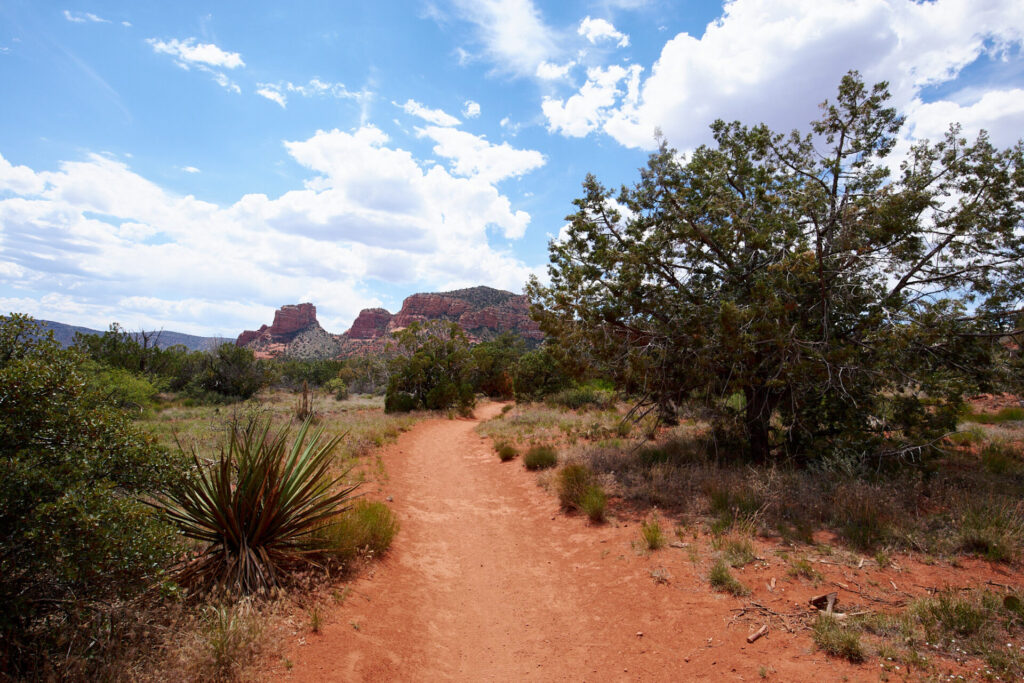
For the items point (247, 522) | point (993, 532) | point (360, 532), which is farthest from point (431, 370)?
point (993, 532)

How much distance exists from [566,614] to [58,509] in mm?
4607

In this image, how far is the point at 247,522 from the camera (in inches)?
193

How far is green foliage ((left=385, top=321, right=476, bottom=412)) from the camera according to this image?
22828mm

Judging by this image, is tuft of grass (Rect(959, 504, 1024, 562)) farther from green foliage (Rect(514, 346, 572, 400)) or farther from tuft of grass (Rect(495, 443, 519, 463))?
green foliage (Rect(514, 346, 572, 400))

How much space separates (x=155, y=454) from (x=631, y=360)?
7.22 meters

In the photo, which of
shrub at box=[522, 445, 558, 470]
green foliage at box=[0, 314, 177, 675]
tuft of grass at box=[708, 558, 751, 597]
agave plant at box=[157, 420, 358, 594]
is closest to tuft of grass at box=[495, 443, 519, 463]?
shrub at box=[522, 445, 558, 470]

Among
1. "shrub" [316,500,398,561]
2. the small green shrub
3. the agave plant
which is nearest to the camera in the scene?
the agave plant

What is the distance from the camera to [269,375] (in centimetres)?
3434

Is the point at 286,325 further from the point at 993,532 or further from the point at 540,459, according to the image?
the point at 993,532

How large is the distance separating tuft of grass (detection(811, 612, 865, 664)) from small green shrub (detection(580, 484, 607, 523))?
3.59m

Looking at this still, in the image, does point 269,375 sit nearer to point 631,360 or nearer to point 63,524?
point 631,360

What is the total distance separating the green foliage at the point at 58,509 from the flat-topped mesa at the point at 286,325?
12789 centimetres

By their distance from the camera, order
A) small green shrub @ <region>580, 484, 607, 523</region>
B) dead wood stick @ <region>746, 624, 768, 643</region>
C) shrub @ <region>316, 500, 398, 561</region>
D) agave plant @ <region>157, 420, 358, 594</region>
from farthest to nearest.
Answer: small green shrub @ <region>580, 484, 607, 523</region> → shrub @ <region>316, 500, 398, 561</region> → agave plant @ <region>157, 420, 358, 594</region> → dead wood stick @ <region>746, 624, 768, 643</region>

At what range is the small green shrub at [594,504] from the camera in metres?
7.56
